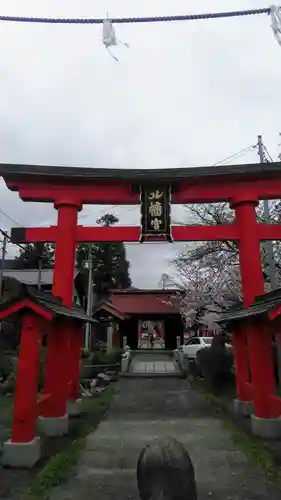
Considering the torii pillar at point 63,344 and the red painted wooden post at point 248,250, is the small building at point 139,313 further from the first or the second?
the red painted wooden post at point 248,250

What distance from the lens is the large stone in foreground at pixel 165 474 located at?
12.9 feet

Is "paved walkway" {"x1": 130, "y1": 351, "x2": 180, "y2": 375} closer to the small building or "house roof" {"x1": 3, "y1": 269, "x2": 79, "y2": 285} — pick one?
the small building

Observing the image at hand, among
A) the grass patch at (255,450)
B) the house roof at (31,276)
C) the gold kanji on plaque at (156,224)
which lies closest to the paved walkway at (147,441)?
the grass patch at (255,450)

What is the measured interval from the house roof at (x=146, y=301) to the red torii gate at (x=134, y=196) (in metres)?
17.8

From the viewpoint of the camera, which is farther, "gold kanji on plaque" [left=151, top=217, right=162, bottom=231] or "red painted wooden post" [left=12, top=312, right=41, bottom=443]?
"gold kanji on plaque" [left=151, top=217, right=162, bottom=231]

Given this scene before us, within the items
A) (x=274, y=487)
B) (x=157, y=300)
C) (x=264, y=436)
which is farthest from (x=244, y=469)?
(x=157, y=300)

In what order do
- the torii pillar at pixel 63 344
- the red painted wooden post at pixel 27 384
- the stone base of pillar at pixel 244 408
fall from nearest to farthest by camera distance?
1. the red painted wooden post at pixel 27 384
2. the torii pillar at pixel 63 344
3. the stone base of pillar at pixel 244 408

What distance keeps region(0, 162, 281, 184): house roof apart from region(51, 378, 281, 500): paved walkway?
600 centimetres

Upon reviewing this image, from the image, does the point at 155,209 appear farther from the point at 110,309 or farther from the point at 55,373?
the point at 110,309

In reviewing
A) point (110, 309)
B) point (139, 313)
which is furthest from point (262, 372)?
point (139, 313)

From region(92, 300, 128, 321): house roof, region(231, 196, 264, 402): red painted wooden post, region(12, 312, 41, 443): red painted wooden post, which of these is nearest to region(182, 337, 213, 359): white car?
region(92, 300, 128, 321): house roof

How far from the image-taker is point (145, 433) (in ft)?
28.9

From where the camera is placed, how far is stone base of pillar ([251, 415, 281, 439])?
27.1 feet

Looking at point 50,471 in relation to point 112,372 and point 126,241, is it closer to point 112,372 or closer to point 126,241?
point 126,241
